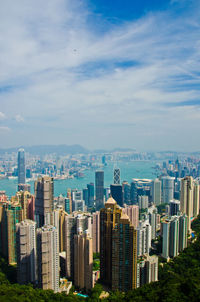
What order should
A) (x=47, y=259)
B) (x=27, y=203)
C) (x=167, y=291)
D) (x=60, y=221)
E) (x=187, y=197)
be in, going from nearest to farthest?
(x=167, y=291)
(x=47, y=259)
(x=60, y=221)
(x=27, y=203)
(x=187, y=197)

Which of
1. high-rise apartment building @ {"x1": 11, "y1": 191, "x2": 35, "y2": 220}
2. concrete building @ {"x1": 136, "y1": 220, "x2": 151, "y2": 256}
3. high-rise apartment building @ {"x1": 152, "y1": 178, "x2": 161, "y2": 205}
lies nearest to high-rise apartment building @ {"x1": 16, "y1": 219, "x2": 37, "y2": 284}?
high-rise apartment building @ {"x1": 11, "y1": 191, "x2": 35, "y2": 220}

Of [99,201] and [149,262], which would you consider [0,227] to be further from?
[99,201]

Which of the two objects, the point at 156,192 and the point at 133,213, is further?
the point at 156,192

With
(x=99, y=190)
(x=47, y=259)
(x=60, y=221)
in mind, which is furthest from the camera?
(x=99, y=190)

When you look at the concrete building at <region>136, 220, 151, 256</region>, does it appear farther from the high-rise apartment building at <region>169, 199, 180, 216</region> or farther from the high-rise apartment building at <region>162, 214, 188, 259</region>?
the high-rise apartment building at <region>169, 199, 180, 216</region>

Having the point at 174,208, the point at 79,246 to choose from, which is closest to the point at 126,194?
the point at 174,208

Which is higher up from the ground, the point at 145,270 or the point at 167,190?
the point at 145,270

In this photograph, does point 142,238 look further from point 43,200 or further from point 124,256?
point 43,200

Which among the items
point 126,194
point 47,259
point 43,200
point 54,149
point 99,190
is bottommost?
point 126,194
